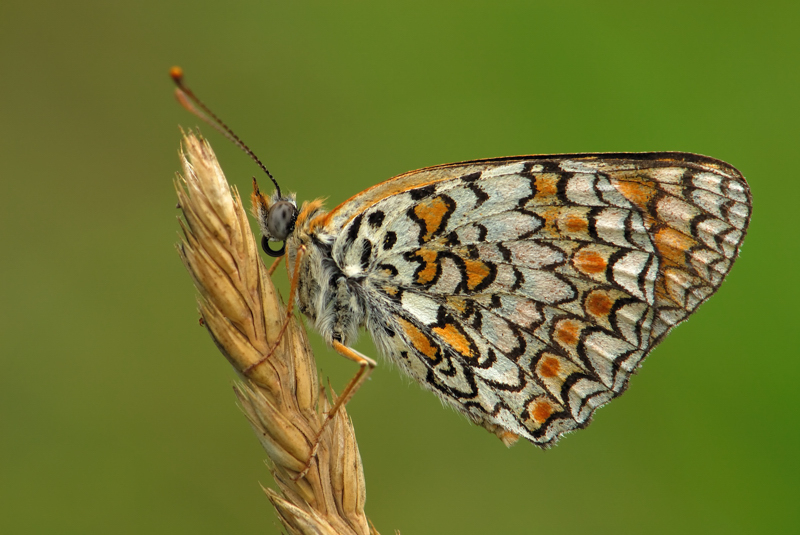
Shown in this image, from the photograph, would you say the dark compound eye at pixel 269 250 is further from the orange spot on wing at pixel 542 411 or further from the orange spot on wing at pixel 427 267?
the orange spot on wing at pixel 542 411

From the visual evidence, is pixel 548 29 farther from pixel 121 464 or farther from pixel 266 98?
pixel 121 464

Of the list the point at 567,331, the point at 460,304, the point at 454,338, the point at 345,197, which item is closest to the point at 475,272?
the point at 460,304

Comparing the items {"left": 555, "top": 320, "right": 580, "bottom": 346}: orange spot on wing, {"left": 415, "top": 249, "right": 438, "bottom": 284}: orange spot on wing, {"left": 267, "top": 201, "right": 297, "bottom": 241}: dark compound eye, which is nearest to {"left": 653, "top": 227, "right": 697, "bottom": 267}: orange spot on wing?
{"left": 555, "top": 320, "right": 580, "bottom": 346}: orange spot on wing

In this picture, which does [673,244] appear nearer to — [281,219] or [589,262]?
[589,262]

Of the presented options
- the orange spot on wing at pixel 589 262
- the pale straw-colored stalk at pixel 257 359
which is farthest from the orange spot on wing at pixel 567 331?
the pale straw-colored stalk at pixel 257 359

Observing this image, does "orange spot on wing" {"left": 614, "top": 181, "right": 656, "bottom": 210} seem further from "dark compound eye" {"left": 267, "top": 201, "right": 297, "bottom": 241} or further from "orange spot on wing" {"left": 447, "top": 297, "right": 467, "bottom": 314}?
"dark compound eye" {"left": 267, "top": 201, "right": 297, "bottom": 241}

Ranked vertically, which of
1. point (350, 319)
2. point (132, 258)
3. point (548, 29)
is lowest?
point (132, 258)

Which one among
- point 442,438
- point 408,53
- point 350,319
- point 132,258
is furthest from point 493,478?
point 408,53
